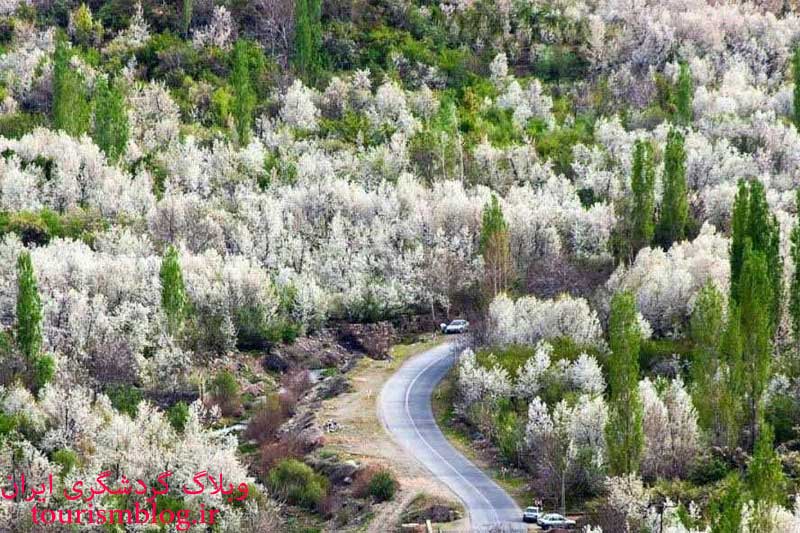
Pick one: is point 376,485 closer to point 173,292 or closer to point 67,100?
point 173,292

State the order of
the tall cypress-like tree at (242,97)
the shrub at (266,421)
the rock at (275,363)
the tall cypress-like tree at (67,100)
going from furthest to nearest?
the tall cypress-like tree at (242,97) < the tall cypress-like tree at (67,100) < the rock at (275,363) < the shrub at (266,421)

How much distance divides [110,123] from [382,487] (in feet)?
121

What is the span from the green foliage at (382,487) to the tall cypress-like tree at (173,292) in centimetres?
1354

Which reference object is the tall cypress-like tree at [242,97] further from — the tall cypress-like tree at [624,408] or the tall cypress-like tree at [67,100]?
the tall cypress-like tree at [624,408]

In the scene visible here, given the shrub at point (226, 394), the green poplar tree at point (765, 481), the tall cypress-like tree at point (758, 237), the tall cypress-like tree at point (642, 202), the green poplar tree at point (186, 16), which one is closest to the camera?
the green poplar tree at point (765, 481)

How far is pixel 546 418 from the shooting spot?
42.7 m

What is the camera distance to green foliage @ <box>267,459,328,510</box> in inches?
1666

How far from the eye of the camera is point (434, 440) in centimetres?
4616

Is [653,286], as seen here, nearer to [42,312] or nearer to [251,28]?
[42,312]

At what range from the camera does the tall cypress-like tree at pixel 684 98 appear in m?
77.3

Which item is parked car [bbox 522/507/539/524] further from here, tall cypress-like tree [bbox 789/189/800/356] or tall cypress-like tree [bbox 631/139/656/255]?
tall cypress-like tree [bbox 631/139/656/255]

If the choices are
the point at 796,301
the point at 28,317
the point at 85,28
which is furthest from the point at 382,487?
the point at 85,28

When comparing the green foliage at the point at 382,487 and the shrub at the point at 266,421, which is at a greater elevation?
the shrub at the point at 266,421

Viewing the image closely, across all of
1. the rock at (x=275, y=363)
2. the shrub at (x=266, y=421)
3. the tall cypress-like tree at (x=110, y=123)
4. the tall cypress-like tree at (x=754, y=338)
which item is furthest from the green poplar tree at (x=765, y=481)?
the tall cypress-like tree at (x=110, y=123)
